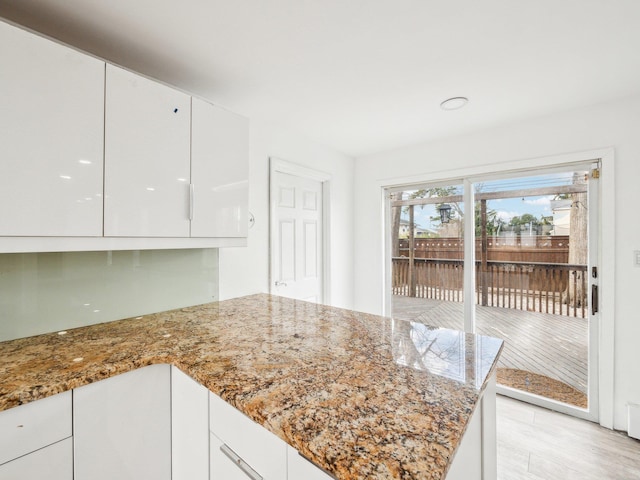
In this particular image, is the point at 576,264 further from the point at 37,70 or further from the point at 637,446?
the point at 37,70

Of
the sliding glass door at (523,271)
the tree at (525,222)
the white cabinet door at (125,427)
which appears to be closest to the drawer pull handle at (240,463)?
the white cabinet door at (125,427)

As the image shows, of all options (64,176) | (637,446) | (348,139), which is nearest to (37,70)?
(64,176)

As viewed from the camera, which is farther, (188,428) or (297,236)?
(297,236)

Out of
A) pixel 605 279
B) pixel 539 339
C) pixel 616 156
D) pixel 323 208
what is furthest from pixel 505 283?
pixel 323 208

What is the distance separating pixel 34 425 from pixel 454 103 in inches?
108

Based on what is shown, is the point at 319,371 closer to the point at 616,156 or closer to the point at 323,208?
the point at 323,208

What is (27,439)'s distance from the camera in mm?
907

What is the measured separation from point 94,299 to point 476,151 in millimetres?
3115

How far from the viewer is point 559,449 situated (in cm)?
199

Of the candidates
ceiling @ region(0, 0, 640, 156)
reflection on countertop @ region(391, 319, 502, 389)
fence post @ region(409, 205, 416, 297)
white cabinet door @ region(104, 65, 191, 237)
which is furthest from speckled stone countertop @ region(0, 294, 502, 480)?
fence post @ region(409, 205, 416, 297)

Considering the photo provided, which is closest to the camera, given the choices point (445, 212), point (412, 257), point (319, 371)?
point (319, 371)

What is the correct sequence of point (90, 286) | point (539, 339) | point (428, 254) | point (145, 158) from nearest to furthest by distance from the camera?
point (145, 158), point (90, 286), point (539, 339), point (428, 254)

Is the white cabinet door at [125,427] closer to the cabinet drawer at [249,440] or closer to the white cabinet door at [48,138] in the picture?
the cabinet drawer at [249,440]

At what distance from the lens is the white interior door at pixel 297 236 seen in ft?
8.57
